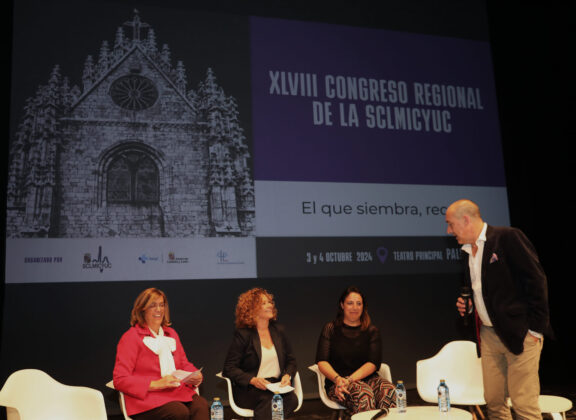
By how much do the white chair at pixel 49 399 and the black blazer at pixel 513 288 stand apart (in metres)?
2.16

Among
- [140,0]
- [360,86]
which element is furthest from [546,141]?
[140,0]

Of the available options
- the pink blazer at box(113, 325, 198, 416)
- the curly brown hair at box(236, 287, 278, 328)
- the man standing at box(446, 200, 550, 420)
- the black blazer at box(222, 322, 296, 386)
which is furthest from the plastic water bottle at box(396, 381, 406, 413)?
the pink blazer at box(113, 325, 198, 416)

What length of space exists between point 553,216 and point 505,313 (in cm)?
357

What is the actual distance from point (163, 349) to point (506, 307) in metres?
1.95

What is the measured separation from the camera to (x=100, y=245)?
15.3ft

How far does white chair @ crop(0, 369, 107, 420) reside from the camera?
10.5 feet

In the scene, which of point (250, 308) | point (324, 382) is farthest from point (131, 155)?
point (324, 382)

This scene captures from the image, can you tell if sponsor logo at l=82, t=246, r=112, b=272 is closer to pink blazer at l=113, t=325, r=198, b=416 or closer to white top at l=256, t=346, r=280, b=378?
pink blazer at l=113, t=325, r=198, b=416

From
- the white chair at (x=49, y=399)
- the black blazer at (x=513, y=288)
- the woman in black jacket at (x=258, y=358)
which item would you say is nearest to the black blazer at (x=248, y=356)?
the woman in black jacket at (x=258, y=358)

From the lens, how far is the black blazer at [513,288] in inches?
105

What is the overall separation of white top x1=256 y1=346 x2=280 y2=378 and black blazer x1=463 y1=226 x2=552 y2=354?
1.49 meters

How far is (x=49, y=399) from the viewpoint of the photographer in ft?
10.8

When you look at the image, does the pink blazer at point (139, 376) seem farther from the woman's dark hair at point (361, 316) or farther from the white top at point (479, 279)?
the white top at point (479, 279)

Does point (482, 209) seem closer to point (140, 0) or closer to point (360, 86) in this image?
point (360, 86)
